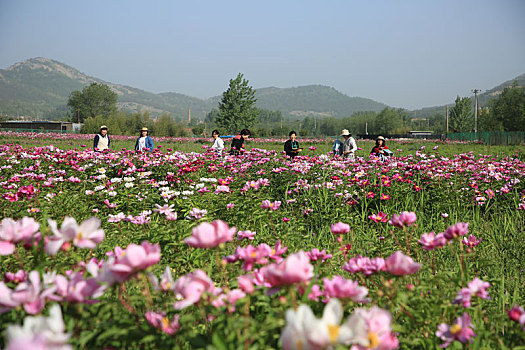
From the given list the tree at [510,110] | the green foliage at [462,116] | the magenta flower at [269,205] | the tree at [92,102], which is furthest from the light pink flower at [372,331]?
the tree at [92,102]

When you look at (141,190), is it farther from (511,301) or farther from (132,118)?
(132,118)

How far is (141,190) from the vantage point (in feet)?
15.9

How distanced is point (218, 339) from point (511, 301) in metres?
2.52

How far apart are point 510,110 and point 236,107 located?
39.9m

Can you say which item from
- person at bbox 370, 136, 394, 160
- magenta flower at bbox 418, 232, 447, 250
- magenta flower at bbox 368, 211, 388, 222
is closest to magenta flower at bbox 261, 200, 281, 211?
magenta flower at bbox 368, 211, 388, 222

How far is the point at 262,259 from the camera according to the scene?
4.39 ft

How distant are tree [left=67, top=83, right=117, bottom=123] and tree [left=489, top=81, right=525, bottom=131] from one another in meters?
90.6

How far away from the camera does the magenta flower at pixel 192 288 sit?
3.39 ft

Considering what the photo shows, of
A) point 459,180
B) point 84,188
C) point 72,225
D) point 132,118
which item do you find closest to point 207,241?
point 72,225

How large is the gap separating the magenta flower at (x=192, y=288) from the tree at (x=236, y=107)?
5154 centimetres

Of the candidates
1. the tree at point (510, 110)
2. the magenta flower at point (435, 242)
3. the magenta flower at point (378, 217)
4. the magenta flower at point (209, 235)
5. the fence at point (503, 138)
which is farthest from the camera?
the tree at point (510, 110)

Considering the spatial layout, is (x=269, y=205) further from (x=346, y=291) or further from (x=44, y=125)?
(x=44, y=125)

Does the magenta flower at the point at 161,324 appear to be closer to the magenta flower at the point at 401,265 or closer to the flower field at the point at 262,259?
the flower field at the point at 262,259

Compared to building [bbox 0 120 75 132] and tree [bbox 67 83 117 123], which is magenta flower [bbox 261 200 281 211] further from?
tree [bbox 67 83 117 123]
